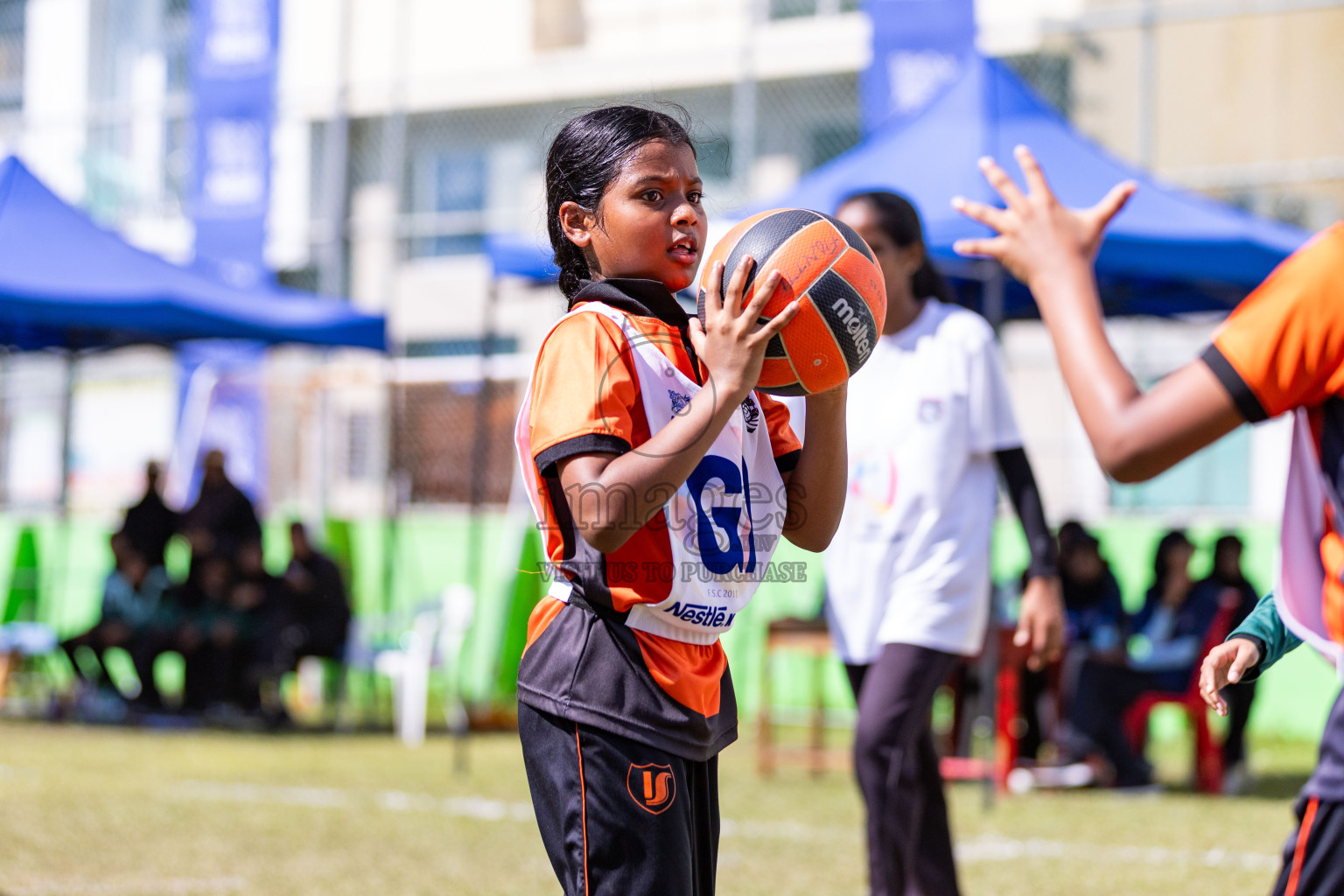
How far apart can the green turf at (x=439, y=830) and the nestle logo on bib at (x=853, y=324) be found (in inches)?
123

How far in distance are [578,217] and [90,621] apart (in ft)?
37.4

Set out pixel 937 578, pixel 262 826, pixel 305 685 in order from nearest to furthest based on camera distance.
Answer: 1. pixel 937 578
2. pixel 262 826
3. pixel 305 685

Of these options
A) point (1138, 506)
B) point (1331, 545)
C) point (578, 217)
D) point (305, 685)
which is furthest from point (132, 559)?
point (1331, 545)

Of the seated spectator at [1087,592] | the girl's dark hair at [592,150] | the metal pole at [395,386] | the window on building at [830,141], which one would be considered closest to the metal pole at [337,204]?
the metal pole at [395,386]

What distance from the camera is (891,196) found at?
13.6ft

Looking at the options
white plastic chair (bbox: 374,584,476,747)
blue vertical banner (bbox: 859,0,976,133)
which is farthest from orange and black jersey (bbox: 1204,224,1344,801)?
white plastic chair (bbox: 374,584,476,747)

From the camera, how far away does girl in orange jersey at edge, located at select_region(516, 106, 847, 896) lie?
213 cm

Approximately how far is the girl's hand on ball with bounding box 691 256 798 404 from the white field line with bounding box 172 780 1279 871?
406 cm

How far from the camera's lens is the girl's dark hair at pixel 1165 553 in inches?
329

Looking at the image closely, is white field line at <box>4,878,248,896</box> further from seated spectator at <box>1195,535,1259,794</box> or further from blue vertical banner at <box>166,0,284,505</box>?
blue vertical banner at <box>166,0,284,505</box>

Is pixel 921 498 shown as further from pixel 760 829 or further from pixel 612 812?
pixel 760 829

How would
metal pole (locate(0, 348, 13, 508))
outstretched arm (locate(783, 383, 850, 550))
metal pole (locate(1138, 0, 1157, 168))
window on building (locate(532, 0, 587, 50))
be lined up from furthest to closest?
window on building (locate(532, 0, 587, 50)) → metal pole (locate(0, 348, 13, 508)) → metal pole (locate(1138, 0, 1157, 168)) → outstretched arm (locate(783, 383, 850, 550))

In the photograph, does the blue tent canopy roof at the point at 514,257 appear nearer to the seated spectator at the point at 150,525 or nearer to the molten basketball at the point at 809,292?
the seated spectator at the point at 150,525

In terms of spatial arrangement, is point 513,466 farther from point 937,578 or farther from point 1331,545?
point 1331,545
